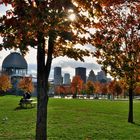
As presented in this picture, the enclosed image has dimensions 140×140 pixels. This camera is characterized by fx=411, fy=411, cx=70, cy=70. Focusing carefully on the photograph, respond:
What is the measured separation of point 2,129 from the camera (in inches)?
861

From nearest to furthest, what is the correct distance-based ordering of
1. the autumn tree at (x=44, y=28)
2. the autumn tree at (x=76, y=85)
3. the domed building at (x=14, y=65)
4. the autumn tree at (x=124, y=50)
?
1. the autumn tree at (x=44, y=28)
2. the autumn tree at (x=124, y=50)
3. the autumn tree at (x=76, y=85)
4. the domed building at (x=14, y=65)

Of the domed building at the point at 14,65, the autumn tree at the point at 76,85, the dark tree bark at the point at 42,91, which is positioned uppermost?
the domed building at the point at 14,65

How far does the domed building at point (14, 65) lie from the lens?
187m

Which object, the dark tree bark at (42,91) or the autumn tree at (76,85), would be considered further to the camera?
the autumn tree at (76,85)

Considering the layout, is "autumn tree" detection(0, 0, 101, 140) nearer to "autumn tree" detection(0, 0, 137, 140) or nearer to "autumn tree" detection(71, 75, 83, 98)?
"autumn tree" detection(0, 0, 137, 140)

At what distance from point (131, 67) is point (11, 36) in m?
16.0

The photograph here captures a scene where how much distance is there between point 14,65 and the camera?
185875 millimetres

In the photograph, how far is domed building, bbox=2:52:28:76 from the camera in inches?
7347

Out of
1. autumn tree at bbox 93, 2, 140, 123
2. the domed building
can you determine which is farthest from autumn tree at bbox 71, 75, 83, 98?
autumn tree at bbox 93, 2, 140, 123

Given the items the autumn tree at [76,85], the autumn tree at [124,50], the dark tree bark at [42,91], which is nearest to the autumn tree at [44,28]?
the dark tree bark at [42,91]

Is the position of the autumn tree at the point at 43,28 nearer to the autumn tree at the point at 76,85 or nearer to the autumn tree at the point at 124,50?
the autumn tree at the point at 124,50

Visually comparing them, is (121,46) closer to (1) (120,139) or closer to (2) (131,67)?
(2) (131,67)

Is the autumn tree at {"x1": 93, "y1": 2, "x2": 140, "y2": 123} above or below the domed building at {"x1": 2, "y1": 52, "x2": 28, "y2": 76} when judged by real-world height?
below

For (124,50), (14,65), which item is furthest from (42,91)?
(14,65)
